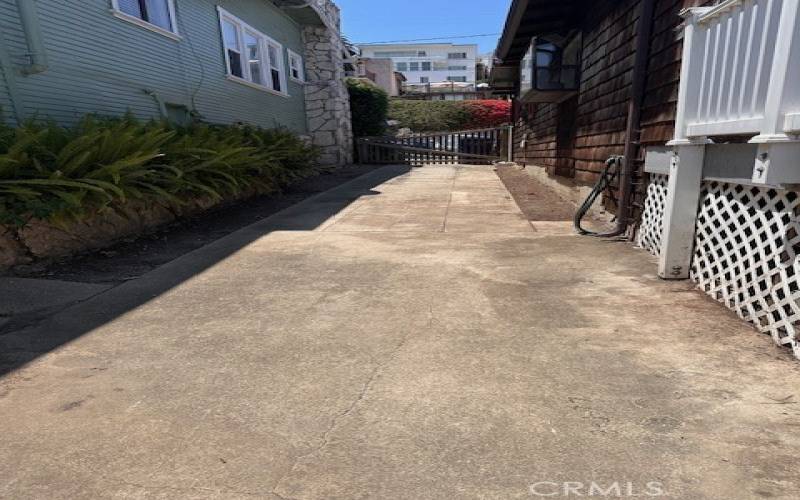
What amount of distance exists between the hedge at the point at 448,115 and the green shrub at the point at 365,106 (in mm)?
9076

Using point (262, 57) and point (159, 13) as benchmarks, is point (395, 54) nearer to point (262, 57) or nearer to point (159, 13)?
point (262, 57)

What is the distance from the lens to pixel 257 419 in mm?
1963

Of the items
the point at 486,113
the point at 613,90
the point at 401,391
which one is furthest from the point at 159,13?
the point at 486,113

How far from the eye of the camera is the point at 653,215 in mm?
4293

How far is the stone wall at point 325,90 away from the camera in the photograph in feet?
44.8

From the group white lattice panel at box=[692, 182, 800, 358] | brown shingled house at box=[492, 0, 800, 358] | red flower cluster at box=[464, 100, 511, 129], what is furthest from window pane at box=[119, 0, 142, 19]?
red flower cluster at box=[464, 100, 511, 129]

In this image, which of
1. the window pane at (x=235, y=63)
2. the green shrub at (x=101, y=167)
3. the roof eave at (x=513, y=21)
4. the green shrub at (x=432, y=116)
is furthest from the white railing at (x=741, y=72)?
the green shrub at (x=432, y=116)

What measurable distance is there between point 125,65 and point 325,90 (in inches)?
294

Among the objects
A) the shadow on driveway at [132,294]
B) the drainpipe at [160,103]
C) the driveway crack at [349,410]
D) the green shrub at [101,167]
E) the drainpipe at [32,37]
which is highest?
the drainpipe at [32,37]

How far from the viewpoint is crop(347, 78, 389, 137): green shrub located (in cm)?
1642

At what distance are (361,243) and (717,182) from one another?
129 inches

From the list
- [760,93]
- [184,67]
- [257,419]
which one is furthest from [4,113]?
[760,93]

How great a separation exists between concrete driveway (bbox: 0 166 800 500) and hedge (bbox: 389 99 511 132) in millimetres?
23160

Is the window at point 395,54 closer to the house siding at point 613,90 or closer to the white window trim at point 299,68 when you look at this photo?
the white window trim at point 299,68
